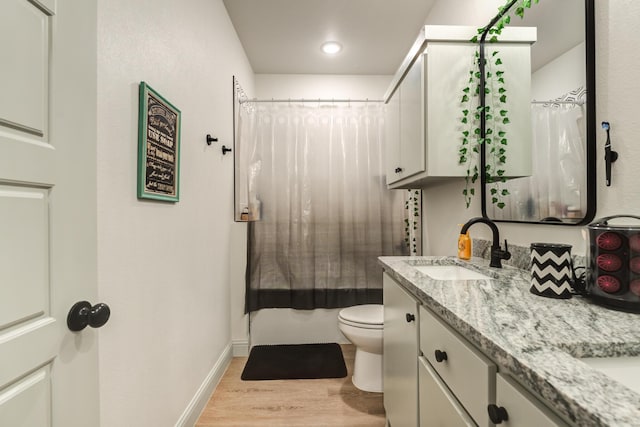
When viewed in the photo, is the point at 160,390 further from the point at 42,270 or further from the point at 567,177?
the point at 567,177

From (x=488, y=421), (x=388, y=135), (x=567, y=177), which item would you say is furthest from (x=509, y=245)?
(x=388, y=135)

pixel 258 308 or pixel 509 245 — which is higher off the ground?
pixel 509 245

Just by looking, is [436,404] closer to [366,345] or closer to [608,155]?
[608,155]

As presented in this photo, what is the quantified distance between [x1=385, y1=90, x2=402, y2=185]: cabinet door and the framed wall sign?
4.23 feet

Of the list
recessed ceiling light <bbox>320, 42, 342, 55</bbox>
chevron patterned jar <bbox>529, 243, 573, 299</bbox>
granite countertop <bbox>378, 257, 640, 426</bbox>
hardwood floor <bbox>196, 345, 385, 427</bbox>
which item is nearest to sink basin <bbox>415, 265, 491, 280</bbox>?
granite countertop <bbox>378, 257, 640, 426</bbox>

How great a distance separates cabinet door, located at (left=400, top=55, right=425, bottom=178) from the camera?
4.91 feet

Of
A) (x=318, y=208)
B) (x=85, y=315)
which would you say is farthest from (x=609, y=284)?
(x=318, y=208)

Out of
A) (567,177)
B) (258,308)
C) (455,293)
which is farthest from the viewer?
(258,308)

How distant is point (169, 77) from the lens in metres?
1.34

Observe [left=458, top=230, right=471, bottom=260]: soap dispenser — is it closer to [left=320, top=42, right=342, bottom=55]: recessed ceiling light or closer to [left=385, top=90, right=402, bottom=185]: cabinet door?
[left=385, top=90, right=402, bottom=185]: cabinet door

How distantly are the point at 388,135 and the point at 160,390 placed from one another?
2.00 meters

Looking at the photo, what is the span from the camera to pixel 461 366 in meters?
0.71

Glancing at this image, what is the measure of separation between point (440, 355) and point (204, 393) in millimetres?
1573

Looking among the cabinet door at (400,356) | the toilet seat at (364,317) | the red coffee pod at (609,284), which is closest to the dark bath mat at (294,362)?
the toilet seat at (364,317)
